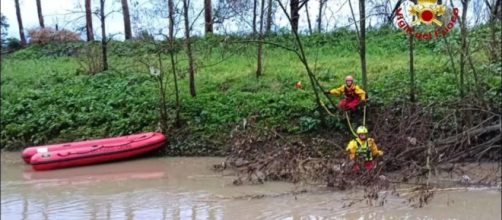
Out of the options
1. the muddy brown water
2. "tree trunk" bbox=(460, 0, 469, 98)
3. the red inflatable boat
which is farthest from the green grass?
the muddy brown water

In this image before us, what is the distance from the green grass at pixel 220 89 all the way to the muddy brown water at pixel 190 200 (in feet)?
8.90

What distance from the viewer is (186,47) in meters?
15.1

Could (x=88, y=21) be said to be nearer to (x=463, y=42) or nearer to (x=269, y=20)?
(x=269, y=20)

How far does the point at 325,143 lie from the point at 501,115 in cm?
325

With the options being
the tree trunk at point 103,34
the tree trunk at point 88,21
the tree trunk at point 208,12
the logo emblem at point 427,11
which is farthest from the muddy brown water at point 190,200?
the tree trunk at point 88,21

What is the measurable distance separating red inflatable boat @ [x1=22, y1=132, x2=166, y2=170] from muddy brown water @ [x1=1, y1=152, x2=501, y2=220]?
1.61 feet

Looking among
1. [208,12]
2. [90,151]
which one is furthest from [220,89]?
[90,151]

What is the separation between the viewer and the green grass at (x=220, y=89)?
13.5 m

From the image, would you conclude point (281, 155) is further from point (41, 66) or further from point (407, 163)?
point (41, 66)

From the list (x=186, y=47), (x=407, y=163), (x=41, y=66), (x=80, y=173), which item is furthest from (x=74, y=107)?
(x=407, y=163)

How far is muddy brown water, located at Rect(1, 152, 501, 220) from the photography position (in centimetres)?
785

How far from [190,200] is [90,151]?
421cm

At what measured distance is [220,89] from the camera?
16.0 meters

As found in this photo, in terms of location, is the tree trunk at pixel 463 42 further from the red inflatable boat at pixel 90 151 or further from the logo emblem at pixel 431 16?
the red inflatable boat at pixel 90 151
